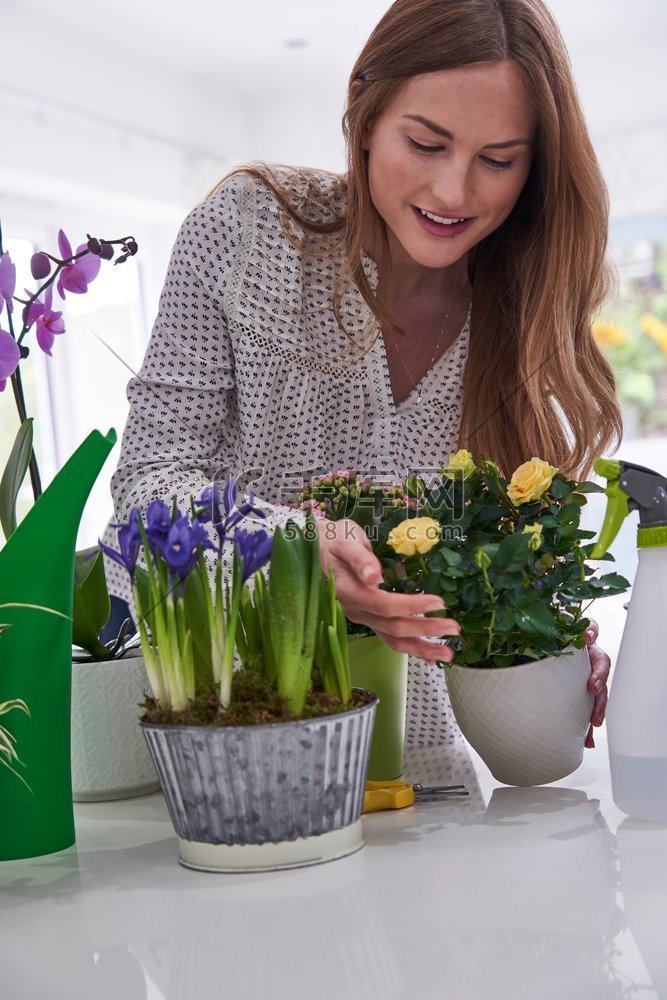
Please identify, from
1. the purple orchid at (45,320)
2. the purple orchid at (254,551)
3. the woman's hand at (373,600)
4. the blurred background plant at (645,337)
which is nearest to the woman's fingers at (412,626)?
the woman's hand at (373,600)

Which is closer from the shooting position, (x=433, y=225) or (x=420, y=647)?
(x=420, y=647)

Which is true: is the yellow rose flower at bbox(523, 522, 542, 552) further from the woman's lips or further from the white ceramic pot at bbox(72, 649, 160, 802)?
the woman's lips

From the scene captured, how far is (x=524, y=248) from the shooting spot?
121 centimetres

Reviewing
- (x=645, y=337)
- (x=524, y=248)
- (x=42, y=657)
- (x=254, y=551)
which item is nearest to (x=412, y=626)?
(x=254, y=551)

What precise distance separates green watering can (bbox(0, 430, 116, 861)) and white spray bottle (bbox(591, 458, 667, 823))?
344 mm

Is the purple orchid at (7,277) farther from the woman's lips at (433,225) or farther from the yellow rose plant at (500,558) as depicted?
the woman's lips at (433,225)

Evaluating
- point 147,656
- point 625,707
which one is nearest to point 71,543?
point 147,656

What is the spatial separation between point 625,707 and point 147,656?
1.03 ft

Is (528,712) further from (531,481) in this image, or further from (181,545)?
(181,545)

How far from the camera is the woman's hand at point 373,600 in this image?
691 millimetres

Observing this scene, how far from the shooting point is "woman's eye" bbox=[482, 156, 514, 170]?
1052mm

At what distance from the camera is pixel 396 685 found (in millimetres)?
846

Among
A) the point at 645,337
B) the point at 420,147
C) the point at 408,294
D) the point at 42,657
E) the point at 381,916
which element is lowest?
the point at 381,916

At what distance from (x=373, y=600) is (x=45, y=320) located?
0.36 m
